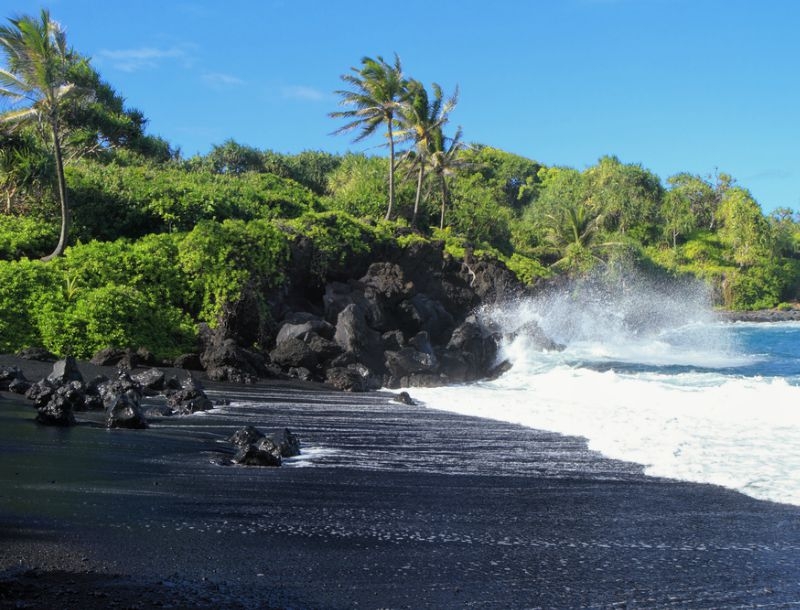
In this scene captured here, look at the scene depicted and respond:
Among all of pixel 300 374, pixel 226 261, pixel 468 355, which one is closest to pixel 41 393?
pixel 300 374

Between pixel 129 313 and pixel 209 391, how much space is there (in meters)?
5.01

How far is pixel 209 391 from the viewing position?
15.5m

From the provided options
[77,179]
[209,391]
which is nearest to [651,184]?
[77,179]

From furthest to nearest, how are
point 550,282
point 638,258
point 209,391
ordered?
point 638,258 < point 550,282 < point 209,391

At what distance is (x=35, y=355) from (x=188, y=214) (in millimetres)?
10389

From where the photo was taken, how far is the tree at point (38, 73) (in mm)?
20938

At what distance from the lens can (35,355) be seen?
16.4m

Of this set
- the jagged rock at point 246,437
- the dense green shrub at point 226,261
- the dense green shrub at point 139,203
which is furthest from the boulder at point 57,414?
the dense green shrub at point 139,203

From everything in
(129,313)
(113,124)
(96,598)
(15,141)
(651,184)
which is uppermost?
(651,184)

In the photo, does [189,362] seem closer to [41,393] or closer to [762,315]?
[41,393]

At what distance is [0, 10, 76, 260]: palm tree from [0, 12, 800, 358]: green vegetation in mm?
50

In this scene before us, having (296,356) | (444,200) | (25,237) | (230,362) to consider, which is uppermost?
(444,200)

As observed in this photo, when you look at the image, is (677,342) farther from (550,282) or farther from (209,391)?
(209,391)

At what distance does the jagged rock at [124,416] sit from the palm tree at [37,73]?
A: 12974 millimetres
